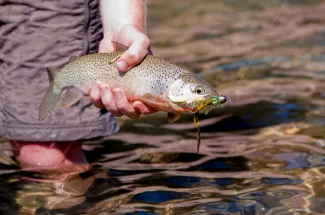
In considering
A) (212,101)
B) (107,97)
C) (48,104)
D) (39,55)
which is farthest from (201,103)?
(39,55)

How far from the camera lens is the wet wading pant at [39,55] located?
3.89 m

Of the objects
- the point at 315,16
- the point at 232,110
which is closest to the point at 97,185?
the point at 232,110

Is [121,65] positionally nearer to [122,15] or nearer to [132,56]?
[132,56]

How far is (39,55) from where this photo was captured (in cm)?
394

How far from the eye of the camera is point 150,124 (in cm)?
507

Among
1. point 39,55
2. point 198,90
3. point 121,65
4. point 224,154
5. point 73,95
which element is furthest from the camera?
point 224,154

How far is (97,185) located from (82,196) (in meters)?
0.16

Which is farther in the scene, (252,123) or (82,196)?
(252,123)

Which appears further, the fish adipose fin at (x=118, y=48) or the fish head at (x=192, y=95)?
the fish adipose fin at (x=118, y=48)

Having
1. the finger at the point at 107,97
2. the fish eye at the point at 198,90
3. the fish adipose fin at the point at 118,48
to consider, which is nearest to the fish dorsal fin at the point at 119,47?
the fish adipose fin at the point at 118,48

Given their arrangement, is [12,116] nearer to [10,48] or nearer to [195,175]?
[10,48]

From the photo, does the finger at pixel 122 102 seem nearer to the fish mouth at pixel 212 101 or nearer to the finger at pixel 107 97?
the finger at pixel 107 97

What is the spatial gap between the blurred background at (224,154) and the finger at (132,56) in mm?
772

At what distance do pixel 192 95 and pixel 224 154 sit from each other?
1.43 metres
